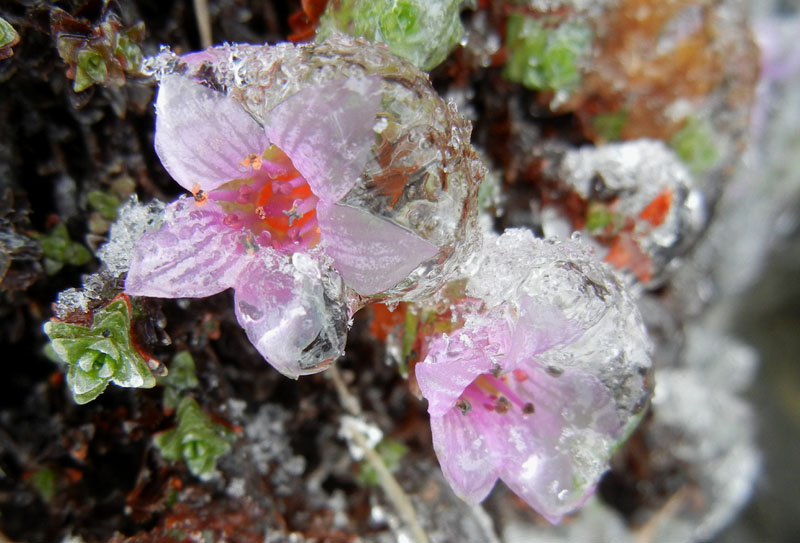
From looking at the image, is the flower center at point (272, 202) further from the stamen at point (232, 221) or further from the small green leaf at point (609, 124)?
the small green leaf at point (609, 124)

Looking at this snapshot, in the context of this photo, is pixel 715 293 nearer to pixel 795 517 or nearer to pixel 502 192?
pixel 795 517

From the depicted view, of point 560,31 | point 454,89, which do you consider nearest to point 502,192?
point 454,89

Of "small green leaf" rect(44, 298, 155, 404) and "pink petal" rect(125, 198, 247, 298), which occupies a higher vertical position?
"pink petal" rect(125, 198, 247, 298)

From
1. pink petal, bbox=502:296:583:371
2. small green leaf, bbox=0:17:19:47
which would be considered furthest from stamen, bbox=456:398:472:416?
small green leaf, bbox=0:17:19:47

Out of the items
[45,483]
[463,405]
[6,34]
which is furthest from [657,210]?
[45,483]

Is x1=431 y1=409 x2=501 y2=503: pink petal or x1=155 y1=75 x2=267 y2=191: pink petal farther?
x1=431 y1=409 x2=501 y2=503: pink petal

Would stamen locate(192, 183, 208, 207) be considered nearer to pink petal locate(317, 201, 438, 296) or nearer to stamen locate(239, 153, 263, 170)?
stamen locate(239, 153, 263, 170)
